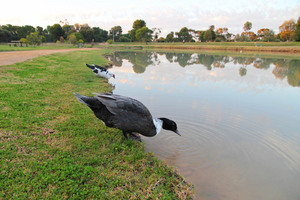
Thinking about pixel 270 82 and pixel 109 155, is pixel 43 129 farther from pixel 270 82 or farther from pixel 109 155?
pixel 270 82

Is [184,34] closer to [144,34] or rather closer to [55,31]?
[144,34]

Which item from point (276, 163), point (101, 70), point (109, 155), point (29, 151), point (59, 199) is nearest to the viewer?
point (59, 199)

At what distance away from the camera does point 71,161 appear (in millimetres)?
3170

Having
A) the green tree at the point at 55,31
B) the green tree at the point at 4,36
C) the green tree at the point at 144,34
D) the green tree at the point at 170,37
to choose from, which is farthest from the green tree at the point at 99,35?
the green tree at the point at 4,36

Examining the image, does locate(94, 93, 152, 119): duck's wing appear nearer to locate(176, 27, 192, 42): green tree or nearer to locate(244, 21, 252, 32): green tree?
locate(176, 27, 192, 42): green tree

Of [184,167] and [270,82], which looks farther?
[270,82]

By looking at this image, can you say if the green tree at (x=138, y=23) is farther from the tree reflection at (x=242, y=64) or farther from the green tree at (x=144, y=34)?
the tree reflection at (x=242, y=64)

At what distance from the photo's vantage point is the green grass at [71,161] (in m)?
2.63

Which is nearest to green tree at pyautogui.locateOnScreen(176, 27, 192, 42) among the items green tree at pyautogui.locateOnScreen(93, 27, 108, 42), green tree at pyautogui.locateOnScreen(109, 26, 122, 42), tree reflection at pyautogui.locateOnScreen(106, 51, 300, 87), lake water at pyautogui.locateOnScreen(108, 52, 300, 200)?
green tree at pyautogui.locateOnScreen(109, 26, 122, 42)

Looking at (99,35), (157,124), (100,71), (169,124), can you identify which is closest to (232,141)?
(169,124)

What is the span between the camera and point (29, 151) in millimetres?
3316

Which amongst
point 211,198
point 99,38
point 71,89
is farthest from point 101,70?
point 99,38

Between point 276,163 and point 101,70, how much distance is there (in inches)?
360

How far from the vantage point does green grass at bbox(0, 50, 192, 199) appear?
103 inches
